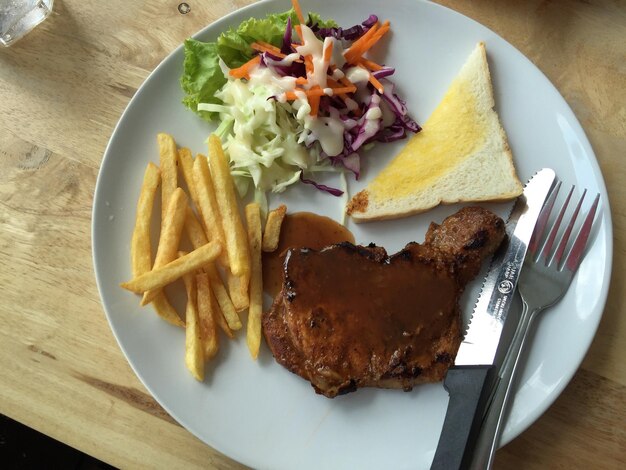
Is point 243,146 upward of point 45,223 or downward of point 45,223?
upward

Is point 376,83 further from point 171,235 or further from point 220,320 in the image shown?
point 220,320

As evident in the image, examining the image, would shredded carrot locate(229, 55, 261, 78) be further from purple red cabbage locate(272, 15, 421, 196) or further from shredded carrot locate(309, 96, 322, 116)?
shredded carrot locate(309, 96, 322, 116)

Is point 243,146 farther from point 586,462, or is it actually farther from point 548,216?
point 586,462

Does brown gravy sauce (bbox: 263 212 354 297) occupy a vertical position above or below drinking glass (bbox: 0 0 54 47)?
below

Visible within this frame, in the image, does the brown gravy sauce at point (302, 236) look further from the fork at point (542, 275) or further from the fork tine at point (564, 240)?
the fork tine at point (564, 240)

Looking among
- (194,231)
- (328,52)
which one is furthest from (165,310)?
(328,52)

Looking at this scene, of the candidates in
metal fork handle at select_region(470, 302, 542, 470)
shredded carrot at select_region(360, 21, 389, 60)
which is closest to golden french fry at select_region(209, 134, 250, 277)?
shredded carrot at select_region(360, 21, 389, 60)

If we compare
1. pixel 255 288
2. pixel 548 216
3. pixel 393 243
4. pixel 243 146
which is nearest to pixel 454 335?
pixel 393 243
